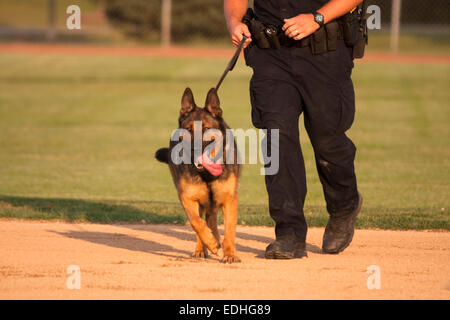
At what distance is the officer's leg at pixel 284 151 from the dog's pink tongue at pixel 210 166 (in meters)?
0.52

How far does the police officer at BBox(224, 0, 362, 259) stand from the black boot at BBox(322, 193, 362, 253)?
0.92 feet

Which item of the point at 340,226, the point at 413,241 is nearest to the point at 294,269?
the point at 340,226

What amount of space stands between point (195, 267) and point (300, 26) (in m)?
1.92

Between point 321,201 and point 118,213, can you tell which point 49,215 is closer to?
point 118,213

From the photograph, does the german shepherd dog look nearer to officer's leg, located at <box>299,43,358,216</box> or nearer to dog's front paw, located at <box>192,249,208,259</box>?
dog's front paw, located at <box>192,249,208,259</box>

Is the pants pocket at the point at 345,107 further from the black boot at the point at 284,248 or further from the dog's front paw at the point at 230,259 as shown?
the dog's front paw at the point at 230,259

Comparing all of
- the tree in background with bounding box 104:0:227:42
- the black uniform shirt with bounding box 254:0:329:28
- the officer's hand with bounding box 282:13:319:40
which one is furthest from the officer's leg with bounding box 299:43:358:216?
the tree in background with bounding box 104:0:227:42

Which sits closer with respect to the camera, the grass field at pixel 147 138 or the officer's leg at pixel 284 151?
the officer's leg at pixel 284 151

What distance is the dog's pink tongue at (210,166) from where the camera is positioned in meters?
5.95

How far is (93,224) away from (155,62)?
18.4 meters

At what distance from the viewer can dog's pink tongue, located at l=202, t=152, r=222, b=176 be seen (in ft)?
19.5

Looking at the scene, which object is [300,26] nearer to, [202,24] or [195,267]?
[195,267]

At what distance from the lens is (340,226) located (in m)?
6.64

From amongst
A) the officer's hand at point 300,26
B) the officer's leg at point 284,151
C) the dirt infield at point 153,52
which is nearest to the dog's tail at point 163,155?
the officer's leg at point 284,151
